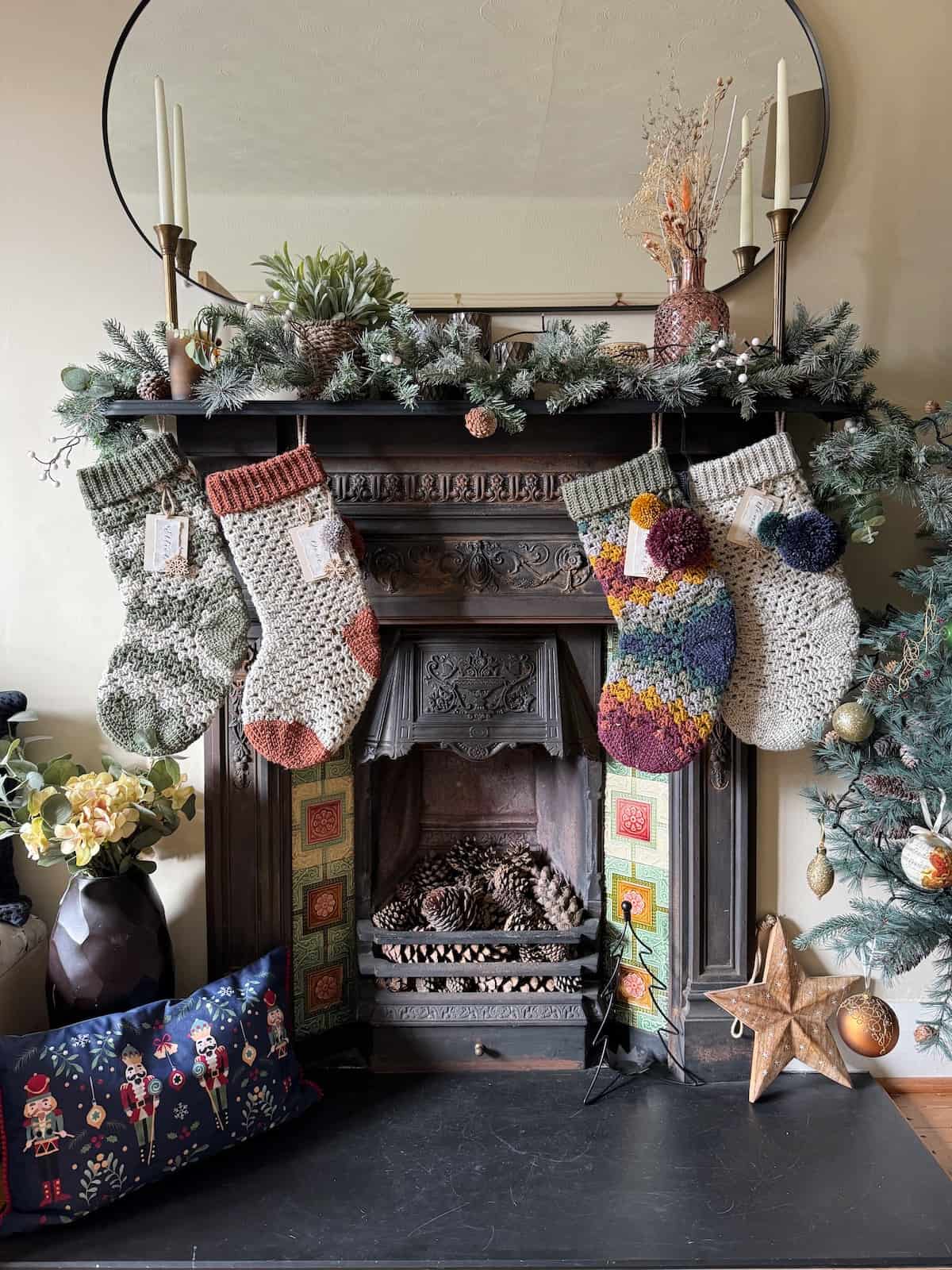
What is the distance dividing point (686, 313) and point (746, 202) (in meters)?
0.31

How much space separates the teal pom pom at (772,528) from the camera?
4.95ft

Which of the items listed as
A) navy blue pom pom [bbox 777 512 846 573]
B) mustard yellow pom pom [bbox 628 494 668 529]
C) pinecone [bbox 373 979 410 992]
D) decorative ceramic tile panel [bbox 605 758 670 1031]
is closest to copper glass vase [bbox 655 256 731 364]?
mustard yellow pom pom [bbox 628 494 668 529]

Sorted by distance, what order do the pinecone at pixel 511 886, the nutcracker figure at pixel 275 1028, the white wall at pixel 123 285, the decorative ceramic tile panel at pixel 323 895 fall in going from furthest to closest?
the pinecone at pixel 511 886
the decorative ceramic tile panel at pixel 323 895
the white wall at pixel 123 285
the nutcracker figure at pixel 275 1028

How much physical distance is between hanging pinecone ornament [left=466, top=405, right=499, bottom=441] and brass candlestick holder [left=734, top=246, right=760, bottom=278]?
0.67 m

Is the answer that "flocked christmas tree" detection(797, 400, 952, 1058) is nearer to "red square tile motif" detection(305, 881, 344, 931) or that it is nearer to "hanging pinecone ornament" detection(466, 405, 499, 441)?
"hanging pinecone ornament" detection(466, 405, 499, 441)

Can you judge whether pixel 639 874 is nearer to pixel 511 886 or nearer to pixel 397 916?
pixel 511 886

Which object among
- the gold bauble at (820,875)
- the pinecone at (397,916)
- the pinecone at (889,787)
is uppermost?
the pinecone at (889,787)

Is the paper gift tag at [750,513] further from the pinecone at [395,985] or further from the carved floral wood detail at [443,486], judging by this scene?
the pinecone at [395,985]

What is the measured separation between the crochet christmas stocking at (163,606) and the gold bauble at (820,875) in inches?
45.5

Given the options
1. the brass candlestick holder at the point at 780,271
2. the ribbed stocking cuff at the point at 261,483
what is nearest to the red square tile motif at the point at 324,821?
the ribbed stocking cuff at the point at 261,483

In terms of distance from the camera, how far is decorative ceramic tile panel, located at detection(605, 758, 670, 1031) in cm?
181

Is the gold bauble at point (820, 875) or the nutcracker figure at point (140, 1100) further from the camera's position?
the gold bauble at point (820, 875)

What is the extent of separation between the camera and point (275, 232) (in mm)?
1706

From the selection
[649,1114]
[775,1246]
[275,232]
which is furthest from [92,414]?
[775,1246]
